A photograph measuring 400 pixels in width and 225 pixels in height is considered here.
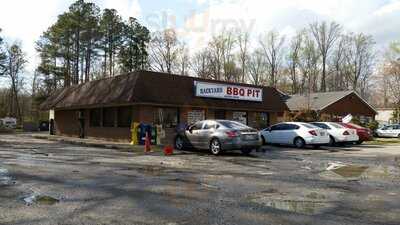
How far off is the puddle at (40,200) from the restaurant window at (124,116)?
1785 centimetres

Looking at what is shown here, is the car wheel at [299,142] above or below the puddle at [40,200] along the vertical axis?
above

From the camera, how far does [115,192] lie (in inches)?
341

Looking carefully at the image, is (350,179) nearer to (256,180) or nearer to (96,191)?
(256,180)

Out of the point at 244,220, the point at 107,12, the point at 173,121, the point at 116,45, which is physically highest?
the point at 107,12

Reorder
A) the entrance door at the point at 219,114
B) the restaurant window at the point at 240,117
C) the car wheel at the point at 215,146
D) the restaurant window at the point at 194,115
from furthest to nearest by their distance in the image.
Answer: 1. the restaurant window at the point at 240,117
2. the entrance door at the point at 219,114
3. the restaurant window at the point at 194,115
4. the car wheel at the point at 215,146

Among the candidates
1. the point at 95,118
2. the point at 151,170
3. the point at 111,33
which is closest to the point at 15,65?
the point at 111,33

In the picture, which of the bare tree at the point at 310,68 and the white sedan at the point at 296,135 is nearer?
the white sedan at the point at 296,135

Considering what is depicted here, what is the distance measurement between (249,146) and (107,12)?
4555cm

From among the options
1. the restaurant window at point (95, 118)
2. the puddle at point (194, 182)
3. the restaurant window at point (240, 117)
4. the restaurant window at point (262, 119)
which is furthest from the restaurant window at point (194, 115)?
the puddle at point (194, 182)

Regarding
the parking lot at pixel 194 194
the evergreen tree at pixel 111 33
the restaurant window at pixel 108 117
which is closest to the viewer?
the parking lot at pixel 194 194

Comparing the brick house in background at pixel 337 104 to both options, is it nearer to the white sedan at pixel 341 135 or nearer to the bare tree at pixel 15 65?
the white sedan at pixel 341 135

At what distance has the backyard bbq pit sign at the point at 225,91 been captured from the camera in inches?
1072

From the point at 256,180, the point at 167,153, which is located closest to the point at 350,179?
the point at 256,180

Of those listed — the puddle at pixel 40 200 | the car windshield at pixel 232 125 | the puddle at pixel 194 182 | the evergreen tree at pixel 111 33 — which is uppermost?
the evergreen tree at pixel 111 33
